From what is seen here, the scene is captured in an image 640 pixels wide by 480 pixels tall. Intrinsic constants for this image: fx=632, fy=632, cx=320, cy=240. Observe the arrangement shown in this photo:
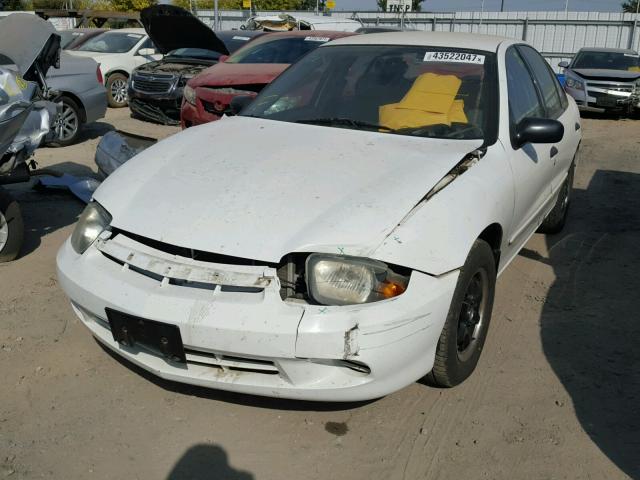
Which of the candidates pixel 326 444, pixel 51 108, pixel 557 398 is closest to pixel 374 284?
pixel 326 444

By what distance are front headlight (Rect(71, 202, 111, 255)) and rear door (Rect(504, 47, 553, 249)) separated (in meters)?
2.06

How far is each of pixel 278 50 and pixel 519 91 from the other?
5.34 meters

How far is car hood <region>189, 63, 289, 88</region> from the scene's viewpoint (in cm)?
772

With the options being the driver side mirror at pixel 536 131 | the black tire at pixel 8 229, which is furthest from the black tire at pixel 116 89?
the driver side mirror at pixel 536 131

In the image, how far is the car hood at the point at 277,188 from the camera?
2500 mm

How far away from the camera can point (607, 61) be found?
45.4 feet

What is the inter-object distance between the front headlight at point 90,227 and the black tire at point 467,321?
5.20ft

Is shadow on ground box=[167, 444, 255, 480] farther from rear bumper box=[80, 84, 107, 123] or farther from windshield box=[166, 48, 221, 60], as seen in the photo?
windshield box=[166, 48, 221, 60]

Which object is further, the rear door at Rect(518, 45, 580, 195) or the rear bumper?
the rear bumper

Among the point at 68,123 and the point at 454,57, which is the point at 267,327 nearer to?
the point at 454,57

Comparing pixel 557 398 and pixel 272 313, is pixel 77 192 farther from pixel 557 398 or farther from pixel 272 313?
pixel 557 398

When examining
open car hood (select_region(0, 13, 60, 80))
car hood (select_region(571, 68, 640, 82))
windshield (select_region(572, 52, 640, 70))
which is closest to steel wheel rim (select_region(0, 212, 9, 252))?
open car hood (select_region(0, 13, 60, 80))

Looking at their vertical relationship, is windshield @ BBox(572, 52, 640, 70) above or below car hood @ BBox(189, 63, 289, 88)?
below

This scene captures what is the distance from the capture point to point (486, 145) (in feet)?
10.6
